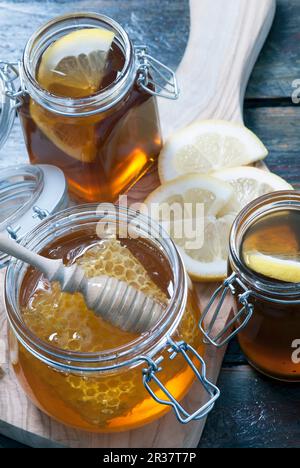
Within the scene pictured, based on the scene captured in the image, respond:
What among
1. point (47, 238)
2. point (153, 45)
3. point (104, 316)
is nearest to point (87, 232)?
point (47, 238)

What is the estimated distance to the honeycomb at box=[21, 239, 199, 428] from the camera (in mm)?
1115

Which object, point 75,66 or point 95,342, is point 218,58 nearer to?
point 75,66

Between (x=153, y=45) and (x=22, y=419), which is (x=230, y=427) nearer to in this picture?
(x=22, y=419)

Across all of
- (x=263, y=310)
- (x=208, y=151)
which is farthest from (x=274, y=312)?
(x=208, y=151)

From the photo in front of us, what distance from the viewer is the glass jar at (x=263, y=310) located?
1.12m

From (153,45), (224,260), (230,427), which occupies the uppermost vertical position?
(153,45)

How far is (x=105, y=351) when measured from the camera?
3.54 ft

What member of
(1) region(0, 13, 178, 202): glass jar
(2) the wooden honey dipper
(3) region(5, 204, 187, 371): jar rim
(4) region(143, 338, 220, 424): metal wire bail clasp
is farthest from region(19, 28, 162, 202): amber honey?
(4) region(143, 338, 220, 424): metal wire bail clasp

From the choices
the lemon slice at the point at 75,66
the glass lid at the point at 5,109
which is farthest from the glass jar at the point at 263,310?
the glass lid at the point at 5,109

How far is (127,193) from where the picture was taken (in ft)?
4.66

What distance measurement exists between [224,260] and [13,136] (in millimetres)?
474

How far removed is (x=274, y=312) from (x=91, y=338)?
245 mm

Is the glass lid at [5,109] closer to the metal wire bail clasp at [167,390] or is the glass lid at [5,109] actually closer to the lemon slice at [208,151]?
the lemon slice at [208,151]

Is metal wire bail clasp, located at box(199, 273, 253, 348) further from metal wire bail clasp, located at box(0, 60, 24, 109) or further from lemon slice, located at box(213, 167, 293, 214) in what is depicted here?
metal wire bail clasp, located at box(0, 60, 24, 109)
